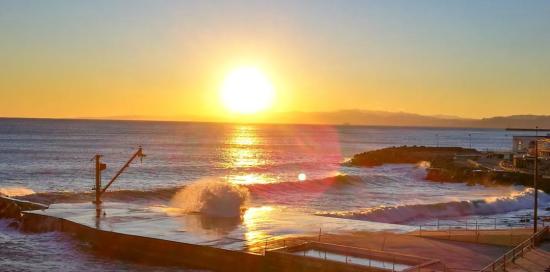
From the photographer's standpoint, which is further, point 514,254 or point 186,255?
point 186,255

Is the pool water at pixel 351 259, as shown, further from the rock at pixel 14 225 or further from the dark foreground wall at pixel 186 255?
the rock at pixel 14 225

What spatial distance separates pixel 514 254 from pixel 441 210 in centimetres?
2384

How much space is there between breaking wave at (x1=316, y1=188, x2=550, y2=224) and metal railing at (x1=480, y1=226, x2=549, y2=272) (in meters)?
15.5

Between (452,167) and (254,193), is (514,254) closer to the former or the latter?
(254,193)

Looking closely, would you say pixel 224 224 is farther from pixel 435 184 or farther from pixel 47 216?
pixel 435 184

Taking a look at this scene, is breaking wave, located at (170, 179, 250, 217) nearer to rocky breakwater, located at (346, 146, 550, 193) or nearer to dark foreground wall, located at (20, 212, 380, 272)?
dark foreground wall, located at (20, 212, 380, 272)

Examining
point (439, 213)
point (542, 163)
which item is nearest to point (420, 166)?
point (542, 163)

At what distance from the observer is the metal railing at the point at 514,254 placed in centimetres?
1952

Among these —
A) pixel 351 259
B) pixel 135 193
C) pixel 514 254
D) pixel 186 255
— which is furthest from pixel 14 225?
pixel 514 254

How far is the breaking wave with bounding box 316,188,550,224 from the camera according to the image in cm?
4072

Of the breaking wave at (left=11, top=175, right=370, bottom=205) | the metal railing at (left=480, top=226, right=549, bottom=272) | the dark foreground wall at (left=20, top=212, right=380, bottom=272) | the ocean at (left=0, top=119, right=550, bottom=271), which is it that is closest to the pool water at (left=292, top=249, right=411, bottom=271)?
the dark foreground wall at (left=20, top=212, right=380, bottom=272)

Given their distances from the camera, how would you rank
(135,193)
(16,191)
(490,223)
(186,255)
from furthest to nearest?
1. (16,191)
2. (135,193)
3. (490,223)
4. (186,255)

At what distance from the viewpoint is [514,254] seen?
21.5 m

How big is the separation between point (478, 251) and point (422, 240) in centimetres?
234
